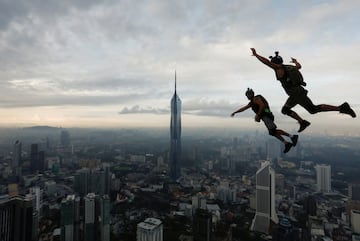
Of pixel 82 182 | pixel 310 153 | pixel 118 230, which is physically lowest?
pixel 118 230

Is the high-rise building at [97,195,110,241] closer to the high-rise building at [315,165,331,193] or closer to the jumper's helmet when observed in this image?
the jumper's helmet

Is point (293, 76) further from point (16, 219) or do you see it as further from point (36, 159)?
point (36, 159)

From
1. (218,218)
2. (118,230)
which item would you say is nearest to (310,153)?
(218,218)

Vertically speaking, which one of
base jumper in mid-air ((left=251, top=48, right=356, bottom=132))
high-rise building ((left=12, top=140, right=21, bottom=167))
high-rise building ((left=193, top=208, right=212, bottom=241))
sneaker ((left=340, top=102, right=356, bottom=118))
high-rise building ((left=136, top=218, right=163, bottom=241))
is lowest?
high-rise building ((left=193, top=208, right=212, bottom=241))

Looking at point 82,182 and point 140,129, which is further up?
point 140,129

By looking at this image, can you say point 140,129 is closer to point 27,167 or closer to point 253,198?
point 27,167

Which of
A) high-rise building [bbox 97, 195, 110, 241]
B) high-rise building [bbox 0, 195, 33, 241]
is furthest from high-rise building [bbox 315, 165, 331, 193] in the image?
high-rise building [bbox 0, 195, 33, 241]

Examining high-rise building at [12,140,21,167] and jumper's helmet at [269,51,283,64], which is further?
high-rise building at [12,140,21,167]
